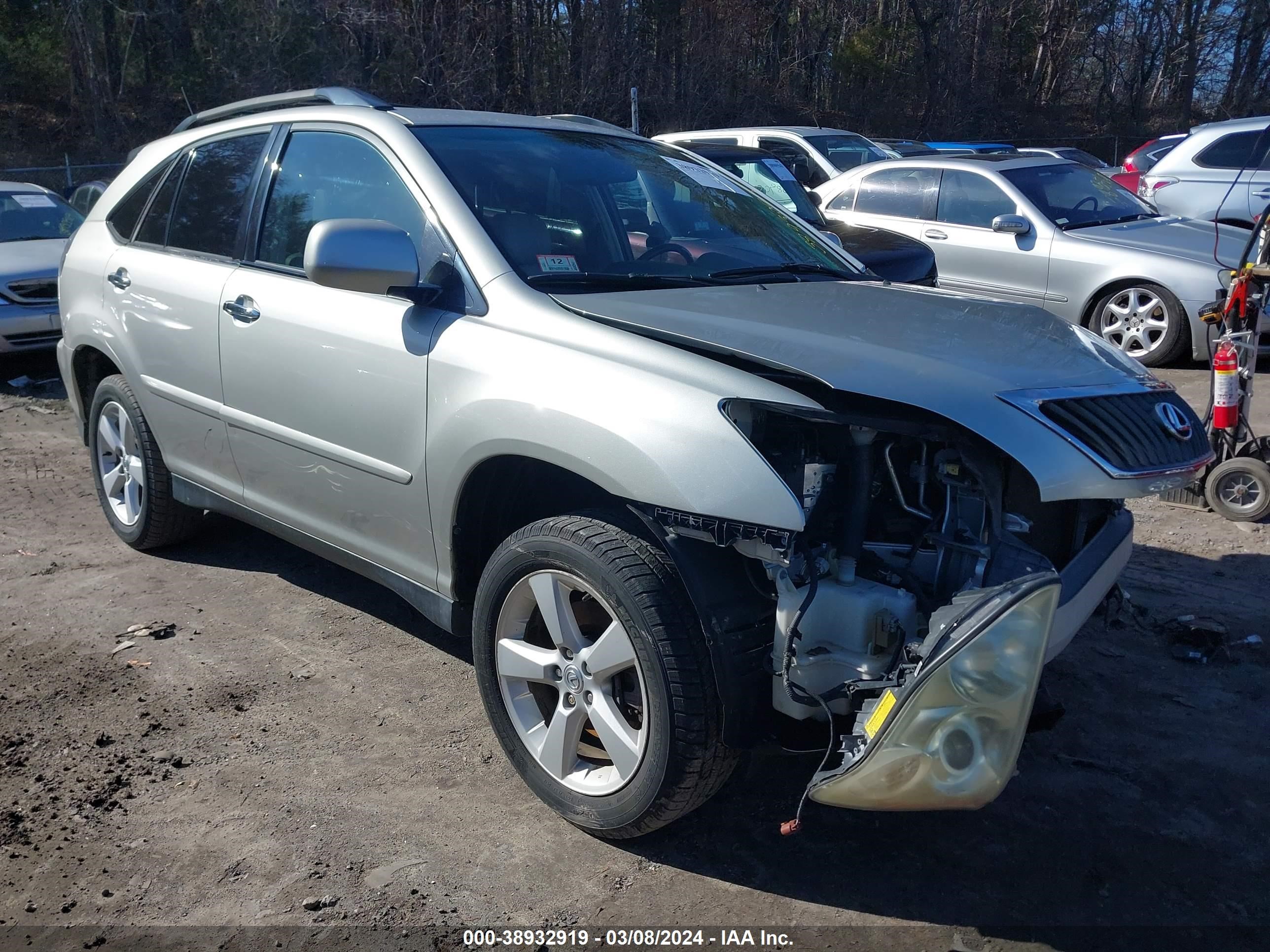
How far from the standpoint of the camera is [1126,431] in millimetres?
2672

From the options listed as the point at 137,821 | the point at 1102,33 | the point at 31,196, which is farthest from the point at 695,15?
the point at 137,821

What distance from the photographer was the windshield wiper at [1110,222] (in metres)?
9.18

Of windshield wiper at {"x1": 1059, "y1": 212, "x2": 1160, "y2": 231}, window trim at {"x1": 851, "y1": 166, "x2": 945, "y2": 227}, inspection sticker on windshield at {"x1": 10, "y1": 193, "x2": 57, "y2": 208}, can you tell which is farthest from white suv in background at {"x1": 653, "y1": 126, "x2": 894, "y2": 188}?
inspection sticker on windshield at {"x1": 10, "y1": 193, "x2": 57, "y2": 208}

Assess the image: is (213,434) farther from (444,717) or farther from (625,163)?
(625,163)

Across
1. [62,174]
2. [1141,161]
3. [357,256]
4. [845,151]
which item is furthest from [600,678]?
[62,174]

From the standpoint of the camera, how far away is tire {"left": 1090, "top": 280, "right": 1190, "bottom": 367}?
849 centimetres

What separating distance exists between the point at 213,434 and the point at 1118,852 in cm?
333

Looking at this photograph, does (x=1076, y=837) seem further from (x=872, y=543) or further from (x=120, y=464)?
(x=120, y=464)

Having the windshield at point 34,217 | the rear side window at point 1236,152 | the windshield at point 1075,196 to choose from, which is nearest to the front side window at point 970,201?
the windshield at point 1075,196

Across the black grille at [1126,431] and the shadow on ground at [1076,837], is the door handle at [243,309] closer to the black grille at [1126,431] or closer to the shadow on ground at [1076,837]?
the shadow on ground at [1076,837]

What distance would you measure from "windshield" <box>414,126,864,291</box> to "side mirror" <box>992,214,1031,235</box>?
544 centimetres

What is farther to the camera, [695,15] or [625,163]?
[695,15]

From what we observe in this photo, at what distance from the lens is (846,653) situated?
2.54m

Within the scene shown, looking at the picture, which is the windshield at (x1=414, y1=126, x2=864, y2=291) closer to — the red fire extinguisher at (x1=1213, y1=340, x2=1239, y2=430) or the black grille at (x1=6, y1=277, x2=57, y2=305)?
the red fire extinguisher at (x1=1213, y1=340, x2=1239, y2=430)
